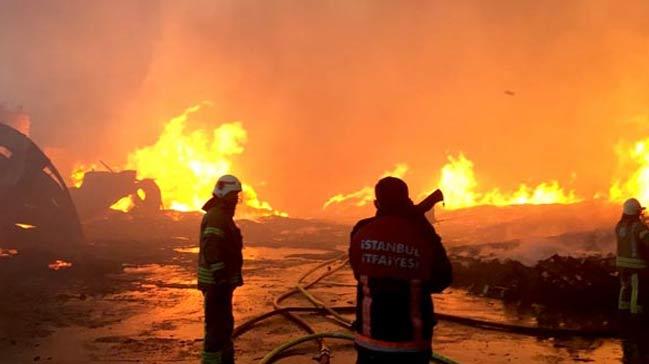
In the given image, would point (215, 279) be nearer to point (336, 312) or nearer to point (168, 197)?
point (336, 312)

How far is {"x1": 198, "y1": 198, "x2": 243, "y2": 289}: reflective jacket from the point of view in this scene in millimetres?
5754

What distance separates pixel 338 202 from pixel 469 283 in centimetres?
4828

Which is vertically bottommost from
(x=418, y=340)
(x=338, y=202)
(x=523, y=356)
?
(x=523, y=356)

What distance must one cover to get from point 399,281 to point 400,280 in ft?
0.04

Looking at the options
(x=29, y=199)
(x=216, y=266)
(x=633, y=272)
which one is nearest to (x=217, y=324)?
(x=216, y=266)

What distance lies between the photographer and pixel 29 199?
2534 cm

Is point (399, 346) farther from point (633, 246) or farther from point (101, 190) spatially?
point (101, 190)

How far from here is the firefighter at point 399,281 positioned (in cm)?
330

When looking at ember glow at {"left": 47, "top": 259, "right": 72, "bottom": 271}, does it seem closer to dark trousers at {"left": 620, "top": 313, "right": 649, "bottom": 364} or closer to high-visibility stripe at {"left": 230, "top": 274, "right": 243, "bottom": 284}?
high-visibility stripe at {"left": 230, "top": 274, "right": 243, "bottom": 284}

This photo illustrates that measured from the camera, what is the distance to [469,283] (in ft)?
48.2

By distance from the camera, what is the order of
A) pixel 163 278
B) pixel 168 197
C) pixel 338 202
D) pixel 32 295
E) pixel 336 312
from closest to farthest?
pixel 336 312
pixel 32 295
pixel 163 278
pixel 168 197
pixel 338 202

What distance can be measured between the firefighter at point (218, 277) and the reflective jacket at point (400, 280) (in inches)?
107

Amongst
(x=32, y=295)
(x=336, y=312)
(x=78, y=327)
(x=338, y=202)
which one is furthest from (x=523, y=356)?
(x=338, y=202)

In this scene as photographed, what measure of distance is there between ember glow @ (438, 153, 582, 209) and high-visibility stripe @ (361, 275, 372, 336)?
1854 inches
